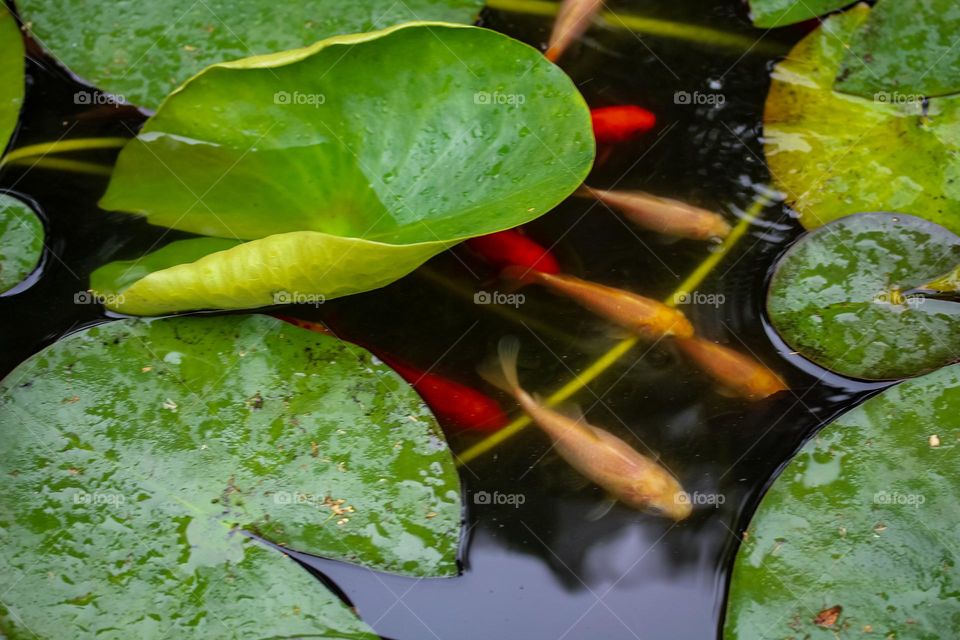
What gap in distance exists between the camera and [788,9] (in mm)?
2584

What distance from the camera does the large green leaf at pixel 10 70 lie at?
241 cm

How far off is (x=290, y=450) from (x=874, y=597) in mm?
1590

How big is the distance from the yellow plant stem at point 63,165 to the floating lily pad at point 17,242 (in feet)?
0.67

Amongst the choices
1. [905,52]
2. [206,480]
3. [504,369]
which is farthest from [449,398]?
[905,52]

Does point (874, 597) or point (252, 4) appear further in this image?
point (252, 4)

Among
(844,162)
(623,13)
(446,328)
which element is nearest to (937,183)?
(844,162)

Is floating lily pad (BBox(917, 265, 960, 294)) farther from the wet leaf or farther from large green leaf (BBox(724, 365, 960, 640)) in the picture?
the wet leaf

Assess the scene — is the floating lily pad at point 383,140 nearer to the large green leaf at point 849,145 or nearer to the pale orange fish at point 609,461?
the pale orange fish at point 609,461

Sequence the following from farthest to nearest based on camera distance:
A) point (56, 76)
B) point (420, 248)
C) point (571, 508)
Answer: point (56, 76)
point (571, 508)
point (420, 248)

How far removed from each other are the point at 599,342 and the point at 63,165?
1.80 meters

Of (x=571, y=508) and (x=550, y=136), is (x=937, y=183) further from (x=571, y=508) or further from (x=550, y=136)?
(x=571, y=508)

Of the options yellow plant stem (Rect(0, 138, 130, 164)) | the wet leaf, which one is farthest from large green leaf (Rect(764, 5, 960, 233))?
yellow plant stem (Rect(0, 138, 130, 164))

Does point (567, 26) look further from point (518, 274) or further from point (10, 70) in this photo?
point (10, 70)

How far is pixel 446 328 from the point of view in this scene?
2.42 m
